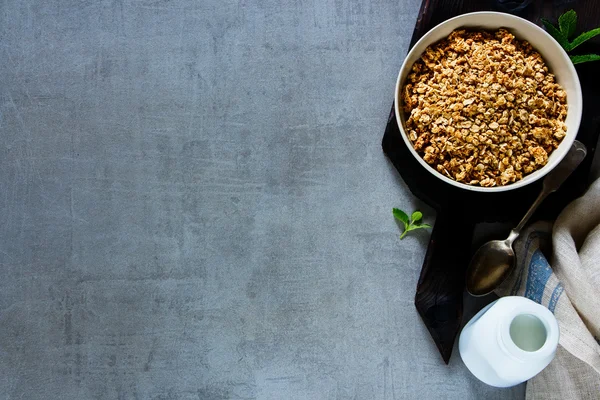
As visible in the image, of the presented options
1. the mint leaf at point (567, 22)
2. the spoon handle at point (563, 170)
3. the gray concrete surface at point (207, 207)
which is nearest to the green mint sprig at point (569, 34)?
the mint leaf at point (567, 22)

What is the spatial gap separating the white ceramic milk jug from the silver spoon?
0.14 feet

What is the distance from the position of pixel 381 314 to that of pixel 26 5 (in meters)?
0.86

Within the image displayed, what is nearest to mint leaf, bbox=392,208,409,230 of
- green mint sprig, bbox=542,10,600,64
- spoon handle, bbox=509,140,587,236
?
spoon handle, bbox=509,140,587,236

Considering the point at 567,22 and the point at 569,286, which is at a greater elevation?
the point at 567,22

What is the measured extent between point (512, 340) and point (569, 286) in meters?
0.15

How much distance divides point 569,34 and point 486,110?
212 millimetres

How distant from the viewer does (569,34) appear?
1.06 metres

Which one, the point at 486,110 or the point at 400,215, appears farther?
the point at 400,215

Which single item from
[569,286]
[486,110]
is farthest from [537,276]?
[486,110]

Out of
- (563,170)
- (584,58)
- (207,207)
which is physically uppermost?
(584,58)

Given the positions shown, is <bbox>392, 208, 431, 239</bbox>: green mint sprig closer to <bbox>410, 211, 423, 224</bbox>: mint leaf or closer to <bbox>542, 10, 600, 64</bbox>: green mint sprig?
<bbox>410, 211, 423, 224</bbox>: mint leaf

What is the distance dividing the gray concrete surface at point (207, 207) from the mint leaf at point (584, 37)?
0.91ft

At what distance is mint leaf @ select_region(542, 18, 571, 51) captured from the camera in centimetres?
105

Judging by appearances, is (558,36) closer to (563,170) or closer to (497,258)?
(563,170)
